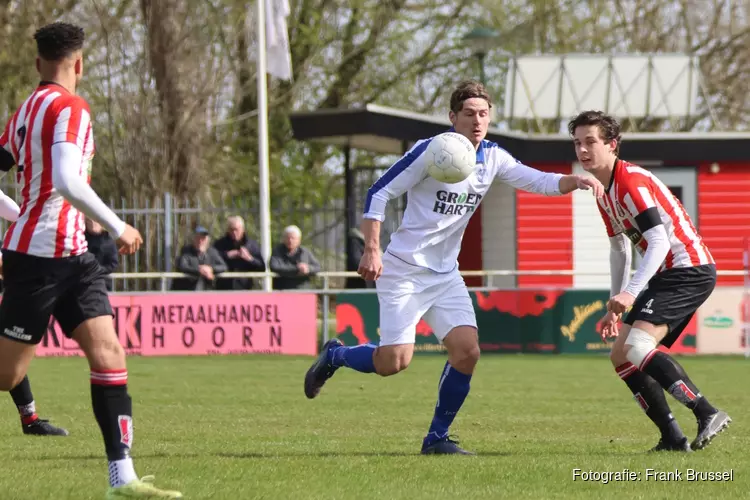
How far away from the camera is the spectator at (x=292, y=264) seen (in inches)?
743

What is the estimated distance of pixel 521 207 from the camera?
23.7m

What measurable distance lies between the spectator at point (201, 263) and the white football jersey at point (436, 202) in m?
10.7

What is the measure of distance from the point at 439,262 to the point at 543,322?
11.3 metres

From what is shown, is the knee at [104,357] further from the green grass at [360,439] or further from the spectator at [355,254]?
the spectator at [355,254]

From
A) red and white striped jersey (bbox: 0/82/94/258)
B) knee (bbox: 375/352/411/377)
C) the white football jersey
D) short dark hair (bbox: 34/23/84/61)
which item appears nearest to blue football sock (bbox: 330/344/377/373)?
knee (bbox: 375/352/411/377)

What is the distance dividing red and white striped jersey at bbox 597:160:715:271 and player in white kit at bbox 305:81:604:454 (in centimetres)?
30

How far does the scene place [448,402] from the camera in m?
8.06

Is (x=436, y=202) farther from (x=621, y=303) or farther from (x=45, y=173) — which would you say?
(x=45, y=173)

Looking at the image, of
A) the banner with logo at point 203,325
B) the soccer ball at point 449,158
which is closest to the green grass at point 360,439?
the soccer ball at point 449,158

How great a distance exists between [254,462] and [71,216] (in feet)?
6.56

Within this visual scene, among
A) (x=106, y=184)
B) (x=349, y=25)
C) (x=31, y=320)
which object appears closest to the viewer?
(x=31, y=320)

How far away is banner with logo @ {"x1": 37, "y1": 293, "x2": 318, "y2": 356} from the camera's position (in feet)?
60.4

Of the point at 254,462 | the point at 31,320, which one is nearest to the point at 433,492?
the point at 254,462

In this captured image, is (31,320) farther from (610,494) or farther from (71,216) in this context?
(610,494)
